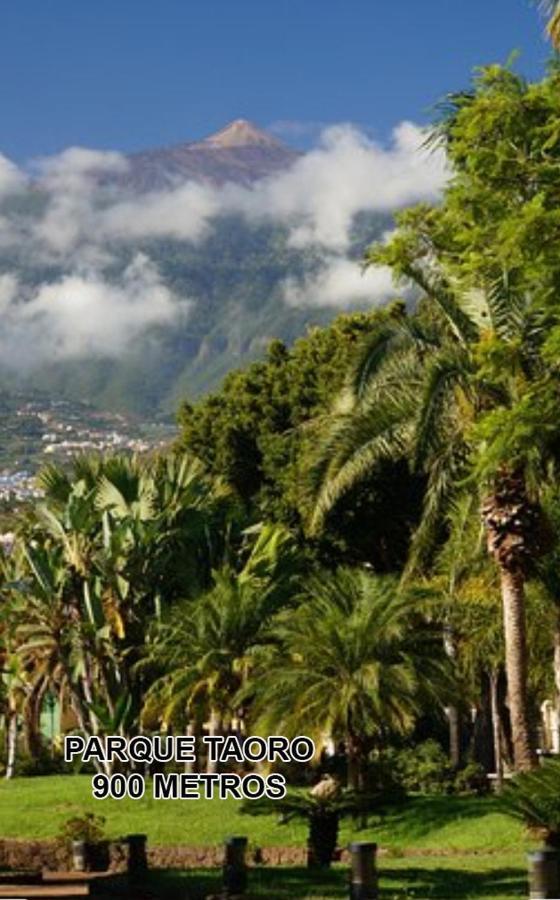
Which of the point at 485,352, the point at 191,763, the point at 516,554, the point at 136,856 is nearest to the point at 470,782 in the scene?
the point at 516,554

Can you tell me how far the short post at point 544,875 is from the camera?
13062 millimetres

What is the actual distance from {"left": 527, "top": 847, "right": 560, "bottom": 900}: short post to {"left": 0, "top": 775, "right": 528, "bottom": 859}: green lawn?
7.46 meters

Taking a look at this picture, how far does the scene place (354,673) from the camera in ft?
85.7

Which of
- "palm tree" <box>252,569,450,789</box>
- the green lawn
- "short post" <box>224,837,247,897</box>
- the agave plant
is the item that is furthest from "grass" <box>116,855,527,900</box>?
"palm tree" <box>252,569,450,789</box>

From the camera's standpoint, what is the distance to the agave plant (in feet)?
55.9

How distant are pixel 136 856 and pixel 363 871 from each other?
543 cm

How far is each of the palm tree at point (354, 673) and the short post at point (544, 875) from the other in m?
12.2

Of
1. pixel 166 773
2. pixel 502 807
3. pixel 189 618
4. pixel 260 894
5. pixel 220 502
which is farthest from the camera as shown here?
Result: pixel 220 502

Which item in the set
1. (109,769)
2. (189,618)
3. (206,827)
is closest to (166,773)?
(109,769)

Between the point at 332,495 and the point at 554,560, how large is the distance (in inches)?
187

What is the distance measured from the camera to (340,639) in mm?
26547

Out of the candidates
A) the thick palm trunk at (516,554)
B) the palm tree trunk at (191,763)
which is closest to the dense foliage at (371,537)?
the thick palm trunk at (516,554)

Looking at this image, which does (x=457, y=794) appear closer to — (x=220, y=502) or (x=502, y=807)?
(x=502, y=807)

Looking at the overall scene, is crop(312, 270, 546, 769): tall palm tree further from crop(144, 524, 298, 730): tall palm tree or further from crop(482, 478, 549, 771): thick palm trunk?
crop(144, 524, 298, 730): tall palm tree
